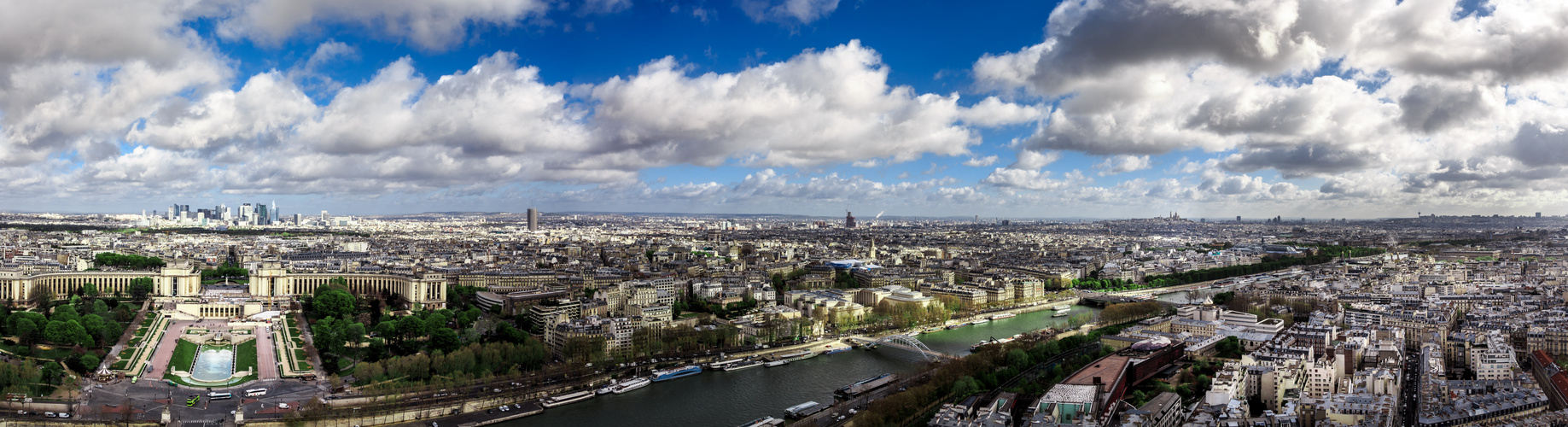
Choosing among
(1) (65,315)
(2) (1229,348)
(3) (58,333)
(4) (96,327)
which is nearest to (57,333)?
(3) (58,333)

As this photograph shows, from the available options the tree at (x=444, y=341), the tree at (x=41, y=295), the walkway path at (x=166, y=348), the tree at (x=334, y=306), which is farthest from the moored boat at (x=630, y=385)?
the tree at (x=41, y=295)

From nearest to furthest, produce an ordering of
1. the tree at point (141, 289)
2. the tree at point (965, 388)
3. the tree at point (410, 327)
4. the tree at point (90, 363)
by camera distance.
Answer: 1. the tree at point (965, 388)
2. the tree at point (90, 363)
3. the tree at point (410, 327)
4. the tree at point (141, 289)

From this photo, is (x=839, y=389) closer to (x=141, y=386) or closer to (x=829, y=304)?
(x=829, y=304)

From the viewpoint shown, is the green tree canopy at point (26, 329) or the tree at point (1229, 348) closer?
the green tree canopy at point (26, 329)

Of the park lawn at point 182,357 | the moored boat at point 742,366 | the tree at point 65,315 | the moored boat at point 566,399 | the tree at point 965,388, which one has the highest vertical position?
the tree at point 65,315

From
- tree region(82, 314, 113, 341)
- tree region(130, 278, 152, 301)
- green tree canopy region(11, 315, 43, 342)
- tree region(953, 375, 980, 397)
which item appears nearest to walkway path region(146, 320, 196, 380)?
tree region(82, 314, 113, 341)

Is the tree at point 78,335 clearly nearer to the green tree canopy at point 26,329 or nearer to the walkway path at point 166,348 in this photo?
the green tree canopy at point 26,329

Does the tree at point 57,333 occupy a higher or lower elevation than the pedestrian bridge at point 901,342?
higher

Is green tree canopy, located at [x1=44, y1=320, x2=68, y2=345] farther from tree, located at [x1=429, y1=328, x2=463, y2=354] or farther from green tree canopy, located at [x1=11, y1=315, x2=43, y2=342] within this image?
tree, located at [x1=429, y1=328, x2=463, y2=354]
